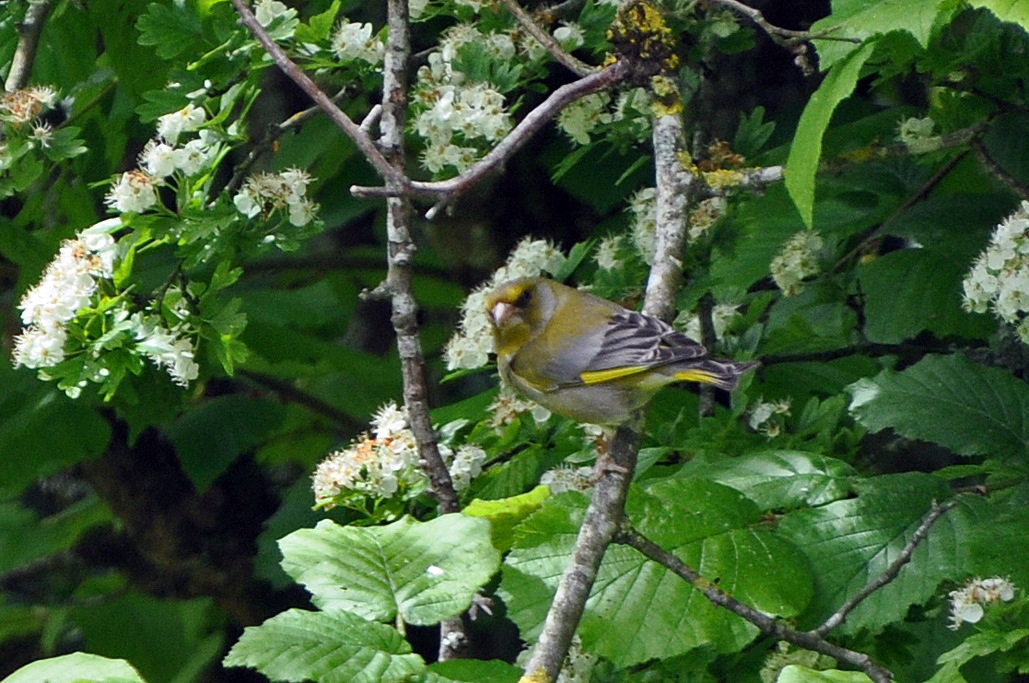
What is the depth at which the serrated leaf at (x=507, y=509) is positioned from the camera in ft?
5.95

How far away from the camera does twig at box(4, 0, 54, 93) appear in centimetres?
254

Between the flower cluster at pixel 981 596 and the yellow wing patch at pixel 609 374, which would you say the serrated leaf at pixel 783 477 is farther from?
the yellow wing patch at pixel 609 374

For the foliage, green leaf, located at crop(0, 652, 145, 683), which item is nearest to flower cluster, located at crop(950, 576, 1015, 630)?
the foliage

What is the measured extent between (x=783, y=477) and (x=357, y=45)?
3.91 ft

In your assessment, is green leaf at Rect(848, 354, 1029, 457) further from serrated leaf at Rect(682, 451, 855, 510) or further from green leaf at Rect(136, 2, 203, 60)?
green leaf at Rect(136, 2, 203, 60)

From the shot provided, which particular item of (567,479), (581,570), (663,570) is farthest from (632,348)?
(581,570)

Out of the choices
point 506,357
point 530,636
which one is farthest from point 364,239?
point 530,636

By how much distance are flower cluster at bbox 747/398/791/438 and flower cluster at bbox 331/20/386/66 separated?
105cm

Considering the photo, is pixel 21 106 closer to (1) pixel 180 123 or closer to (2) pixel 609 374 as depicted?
(1) pixel 180 123

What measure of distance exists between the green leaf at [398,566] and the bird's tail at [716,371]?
80 centimetres

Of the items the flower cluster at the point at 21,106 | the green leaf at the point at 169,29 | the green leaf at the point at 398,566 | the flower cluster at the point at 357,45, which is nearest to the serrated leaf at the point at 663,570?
the green leaf at the point at 398,566

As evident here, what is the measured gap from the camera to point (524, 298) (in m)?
2.54

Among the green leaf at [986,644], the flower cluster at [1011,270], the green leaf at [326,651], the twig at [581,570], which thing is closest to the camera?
the green leaf at [326,651]

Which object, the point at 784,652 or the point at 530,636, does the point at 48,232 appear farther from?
the point at 784,652
